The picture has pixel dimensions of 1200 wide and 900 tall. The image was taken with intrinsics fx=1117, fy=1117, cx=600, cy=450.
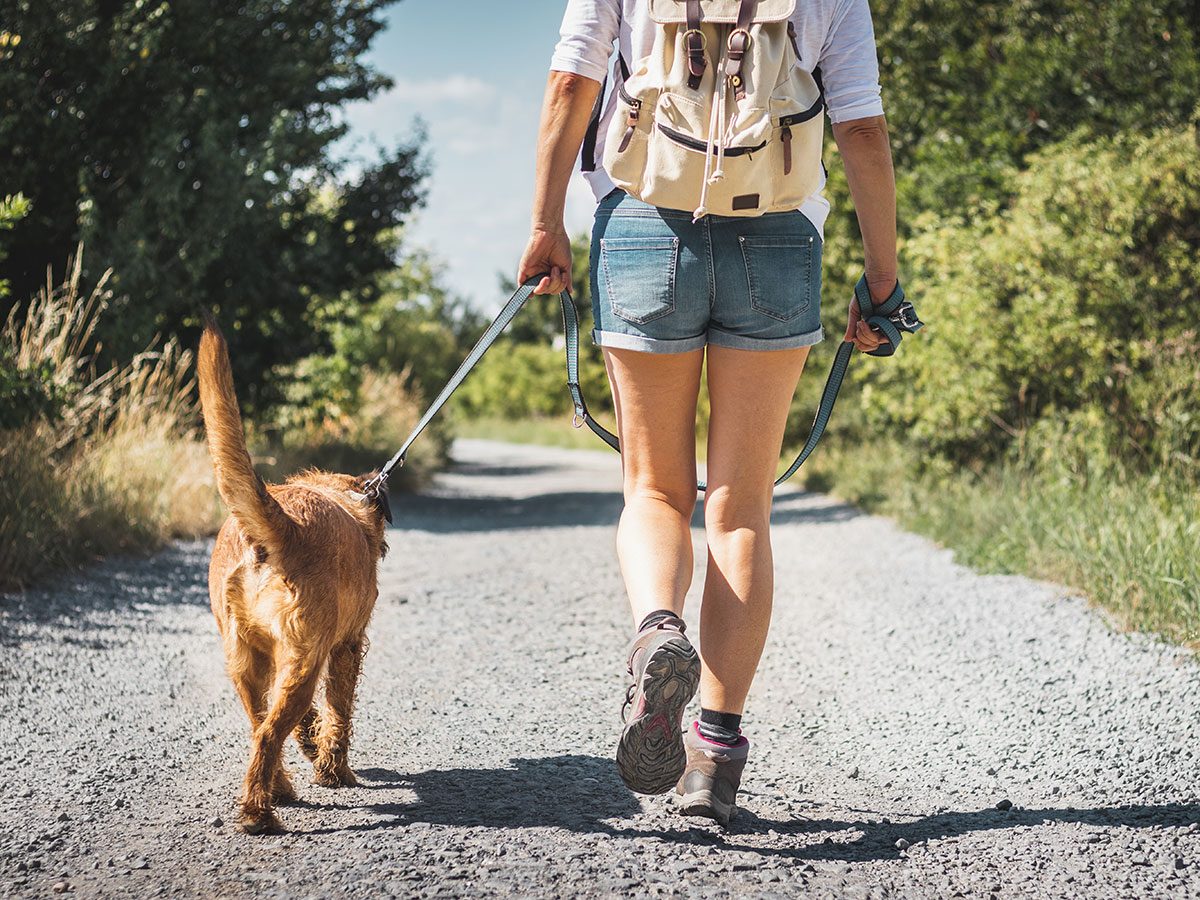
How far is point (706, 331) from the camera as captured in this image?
9.48 feet

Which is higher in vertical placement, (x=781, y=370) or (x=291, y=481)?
(x=781, y=370)

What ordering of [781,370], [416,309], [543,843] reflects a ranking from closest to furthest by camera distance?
[543,843], [781,370], [416,309]

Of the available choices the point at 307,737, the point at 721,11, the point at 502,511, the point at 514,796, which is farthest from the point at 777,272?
the point at 502,511

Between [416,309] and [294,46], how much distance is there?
17929mm

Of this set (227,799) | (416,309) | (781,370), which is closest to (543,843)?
(227,799)

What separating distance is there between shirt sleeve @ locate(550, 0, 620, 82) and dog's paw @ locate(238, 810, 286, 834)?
203 cm

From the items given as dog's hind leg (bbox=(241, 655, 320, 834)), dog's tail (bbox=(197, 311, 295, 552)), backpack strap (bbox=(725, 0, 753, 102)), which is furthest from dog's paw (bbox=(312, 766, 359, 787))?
backpack strap (bbox=(725, 0, 753, 102))

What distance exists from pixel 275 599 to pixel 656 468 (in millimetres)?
1047

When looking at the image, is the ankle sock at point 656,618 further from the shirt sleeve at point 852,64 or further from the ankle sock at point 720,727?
the shirt sleeve at point 852,64

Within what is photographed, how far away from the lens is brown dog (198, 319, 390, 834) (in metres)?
2.81

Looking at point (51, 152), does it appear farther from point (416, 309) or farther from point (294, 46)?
point (416, 309)

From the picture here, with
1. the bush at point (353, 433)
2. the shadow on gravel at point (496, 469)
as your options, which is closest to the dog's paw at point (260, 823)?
the bush at point (353, 433)

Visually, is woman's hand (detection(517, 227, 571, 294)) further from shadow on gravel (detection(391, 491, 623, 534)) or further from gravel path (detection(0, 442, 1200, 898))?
shadow on gravel (detection(391, 491, 623, 534))

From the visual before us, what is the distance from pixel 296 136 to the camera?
35.4 ft
